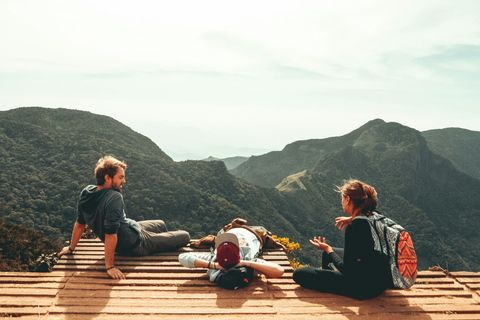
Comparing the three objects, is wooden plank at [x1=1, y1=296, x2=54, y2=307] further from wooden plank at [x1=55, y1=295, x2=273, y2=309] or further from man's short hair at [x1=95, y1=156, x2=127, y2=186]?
man's short hair at [x1=95, y1=156, x2=127, y2=186]

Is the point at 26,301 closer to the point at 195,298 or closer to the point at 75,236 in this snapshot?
the point at 75,236

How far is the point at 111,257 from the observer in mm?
3939

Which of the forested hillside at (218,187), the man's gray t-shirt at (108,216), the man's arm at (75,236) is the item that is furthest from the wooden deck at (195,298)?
the forested hillside at (218,187)

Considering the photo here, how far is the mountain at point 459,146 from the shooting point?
438ft

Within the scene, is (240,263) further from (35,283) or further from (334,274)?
(35,283)

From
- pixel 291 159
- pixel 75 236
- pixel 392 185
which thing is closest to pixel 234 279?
pixel 75 236

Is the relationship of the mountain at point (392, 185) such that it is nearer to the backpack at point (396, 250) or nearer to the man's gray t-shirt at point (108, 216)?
the man's gray t-shirt at point (108, 216)

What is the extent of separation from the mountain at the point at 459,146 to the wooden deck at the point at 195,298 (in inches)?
5895

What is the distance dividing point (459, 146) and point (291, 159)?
7613 cm

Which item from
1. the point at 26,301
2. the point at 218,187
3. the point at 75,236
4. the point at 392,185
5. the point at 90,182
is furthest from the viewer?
the point at 392,185

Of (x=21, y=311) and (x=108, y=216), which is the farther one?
(x=108, y=216)

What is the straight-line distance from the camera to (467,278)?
396 cm

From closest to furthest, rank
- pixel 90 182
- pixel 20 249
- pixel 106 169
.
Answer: pixel 106 169
pixel 20 249
pixel 90 182

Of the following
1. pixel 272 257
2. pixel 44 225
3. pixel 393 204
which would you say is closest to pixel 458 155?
pixel 393 204
